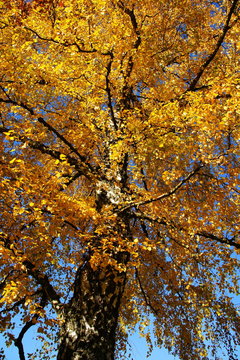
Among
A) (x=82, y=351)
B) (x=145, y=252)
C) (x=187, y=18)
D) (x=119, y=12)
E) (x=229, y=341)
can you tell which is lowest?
(x=82, y=351)

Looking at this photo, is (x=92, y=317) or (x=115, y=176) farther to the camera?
(x=115, y=176)

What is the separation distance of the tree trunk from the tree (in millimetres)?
19

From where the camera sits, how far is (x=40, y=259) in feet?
22.4

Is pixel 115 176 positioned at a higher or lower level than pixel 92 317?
higher

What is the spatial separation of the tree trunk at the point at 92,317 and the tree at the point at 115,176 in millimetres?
19

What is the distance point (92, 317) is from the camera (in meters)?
4.45

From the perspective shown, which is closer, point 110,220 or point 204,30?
point 110,220

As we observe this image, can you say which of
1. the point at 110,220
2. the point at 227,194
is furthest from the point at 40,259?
the point at 227,194

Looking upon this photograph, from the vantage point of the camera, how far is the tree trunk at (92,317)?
13.6 ft

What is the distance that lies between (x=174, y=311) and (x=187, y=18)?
1040cm

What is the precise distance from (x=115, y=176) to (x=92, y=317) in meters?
3.20

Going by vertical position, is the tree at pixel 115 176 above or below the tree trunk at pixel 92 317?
above

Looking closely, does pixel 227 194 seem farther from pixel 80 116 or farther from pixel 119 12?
pixel 119 12

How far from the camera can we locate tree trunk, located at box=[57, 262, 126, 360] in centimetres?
414
